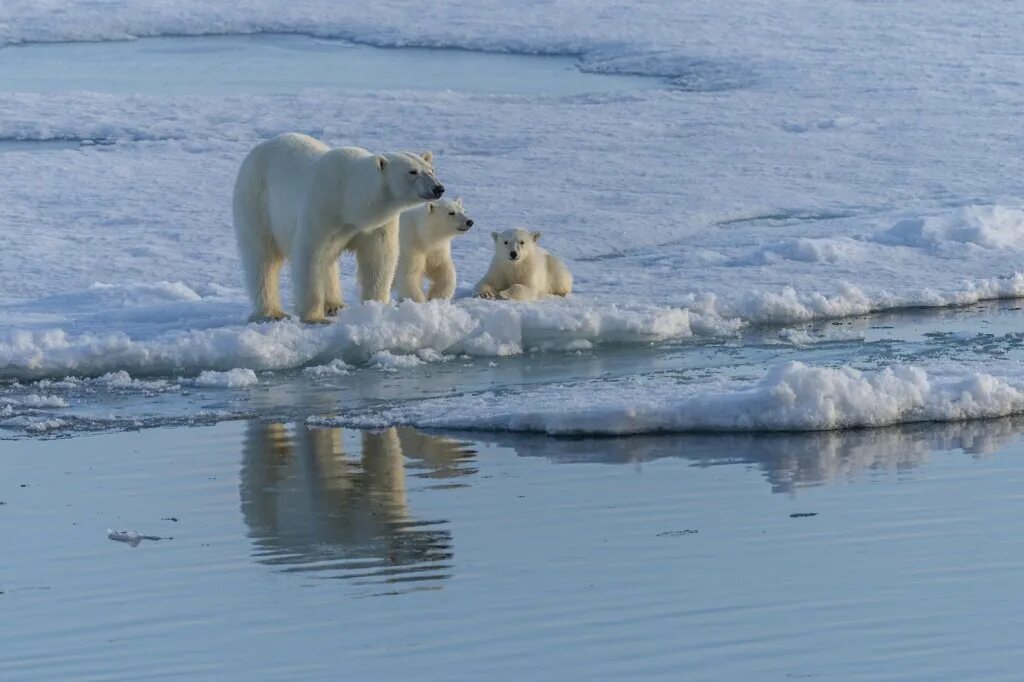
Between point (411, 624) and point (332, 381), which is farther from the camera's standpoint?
point (332, 381)

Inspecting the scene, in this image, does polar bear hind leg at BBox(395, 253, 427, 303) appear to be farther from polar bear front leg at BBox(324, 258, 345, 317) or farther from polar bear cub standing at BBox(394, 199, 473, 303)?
polar bear front leg at BBox(324, 258, 345, 317)

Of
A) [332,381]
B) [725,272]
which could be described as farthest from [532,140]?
[332,381]

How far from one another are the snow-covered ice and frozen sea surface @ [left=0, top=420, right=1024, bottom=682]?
0.65 meters

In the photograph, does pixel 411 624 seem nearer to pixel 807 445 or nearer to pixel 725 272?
pixel 807 445

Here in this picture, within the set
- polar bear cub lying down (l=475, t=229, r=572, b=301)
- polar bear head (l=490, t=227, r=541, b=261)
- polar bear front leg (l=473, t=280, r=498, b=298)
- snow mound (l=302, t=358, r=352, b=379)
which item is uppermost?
polar bear head (l=490, t=227, r=541, b=261)

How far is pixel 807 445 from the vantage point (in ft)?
21.7

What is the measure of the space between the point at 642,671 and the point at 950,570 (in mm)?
1187

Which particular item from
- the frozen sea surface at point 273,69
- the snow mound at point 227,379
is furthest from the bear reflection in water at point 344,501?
the frozen sea surface at point 273,69

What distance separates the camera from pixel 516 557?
16.9ft

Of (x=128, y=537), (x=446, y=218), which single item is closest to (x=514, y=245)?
(x=446, y=218)

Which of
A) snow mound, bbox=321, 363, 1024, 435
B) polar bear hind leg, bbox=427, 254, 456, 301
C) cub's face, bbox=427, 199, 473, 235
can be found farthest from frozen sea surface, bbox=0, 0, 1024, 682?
polar bear hind leg, bbox=427, 254, 456, 301

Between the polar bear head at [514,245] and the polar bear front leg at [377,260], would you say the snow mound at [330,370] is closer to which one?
the polar bear front leg at [377,260]

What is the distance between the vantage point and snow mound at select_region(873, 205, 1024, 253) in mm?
11758

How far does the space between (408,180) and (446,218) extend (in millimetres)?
929
